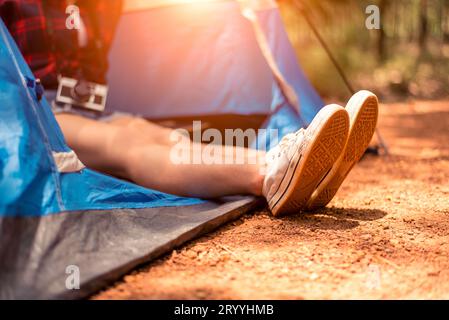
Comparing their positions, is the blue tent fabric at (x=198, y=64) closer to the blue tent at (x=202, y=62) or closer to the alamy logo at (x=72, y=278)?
the blue tent at (x=202, y=62)

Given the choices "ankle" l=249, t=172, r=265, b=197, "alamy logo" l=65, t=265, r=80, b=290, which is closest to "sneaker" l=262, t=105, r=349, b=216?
"ankle" l=249, t=172, r=265, b=197

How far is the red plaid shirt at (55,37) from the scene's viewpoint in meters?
1.67

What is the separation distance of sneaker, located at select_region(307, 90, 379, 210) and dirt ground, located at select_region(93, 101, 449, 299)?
3.3 inches

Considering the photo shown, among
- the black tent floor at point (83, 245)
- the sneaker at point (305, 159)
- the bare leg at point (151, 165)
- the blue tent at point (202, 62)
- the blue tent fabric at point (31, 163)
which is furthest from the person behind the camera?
the blue tent at point (202, 62)

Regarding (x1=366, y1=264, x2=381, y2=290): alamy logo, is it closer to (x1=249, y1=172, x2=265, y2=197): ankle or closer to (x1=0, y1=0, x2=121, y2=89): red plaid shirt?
(x1=249, y1=172, x2=265, y2=197): ankle

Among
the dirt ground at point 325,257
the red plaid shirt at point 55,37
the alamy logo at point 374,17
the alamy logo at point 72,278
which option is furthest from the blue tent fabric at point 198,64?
the alamy logo at point 72,278

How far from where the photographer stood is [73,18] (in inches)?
77.2

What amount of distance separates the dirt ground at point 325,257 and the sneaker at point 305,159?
80mm

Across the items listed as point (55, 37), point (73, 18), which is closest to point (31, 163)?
point (55, 37)

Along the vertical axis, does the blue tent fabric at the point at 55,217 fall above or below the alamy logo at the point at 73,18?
below

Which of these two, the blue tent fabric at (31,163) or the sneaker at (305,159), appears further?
the sneaker at (305,159)

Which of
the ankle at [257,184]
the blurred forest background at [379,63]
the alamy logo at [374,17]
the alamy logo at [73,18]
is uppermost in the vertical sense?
the alamy logo at [73,18]

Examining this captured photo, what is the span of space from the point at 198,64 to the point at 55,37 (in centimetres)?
81

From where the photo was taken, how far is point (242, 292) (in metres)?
1.04
